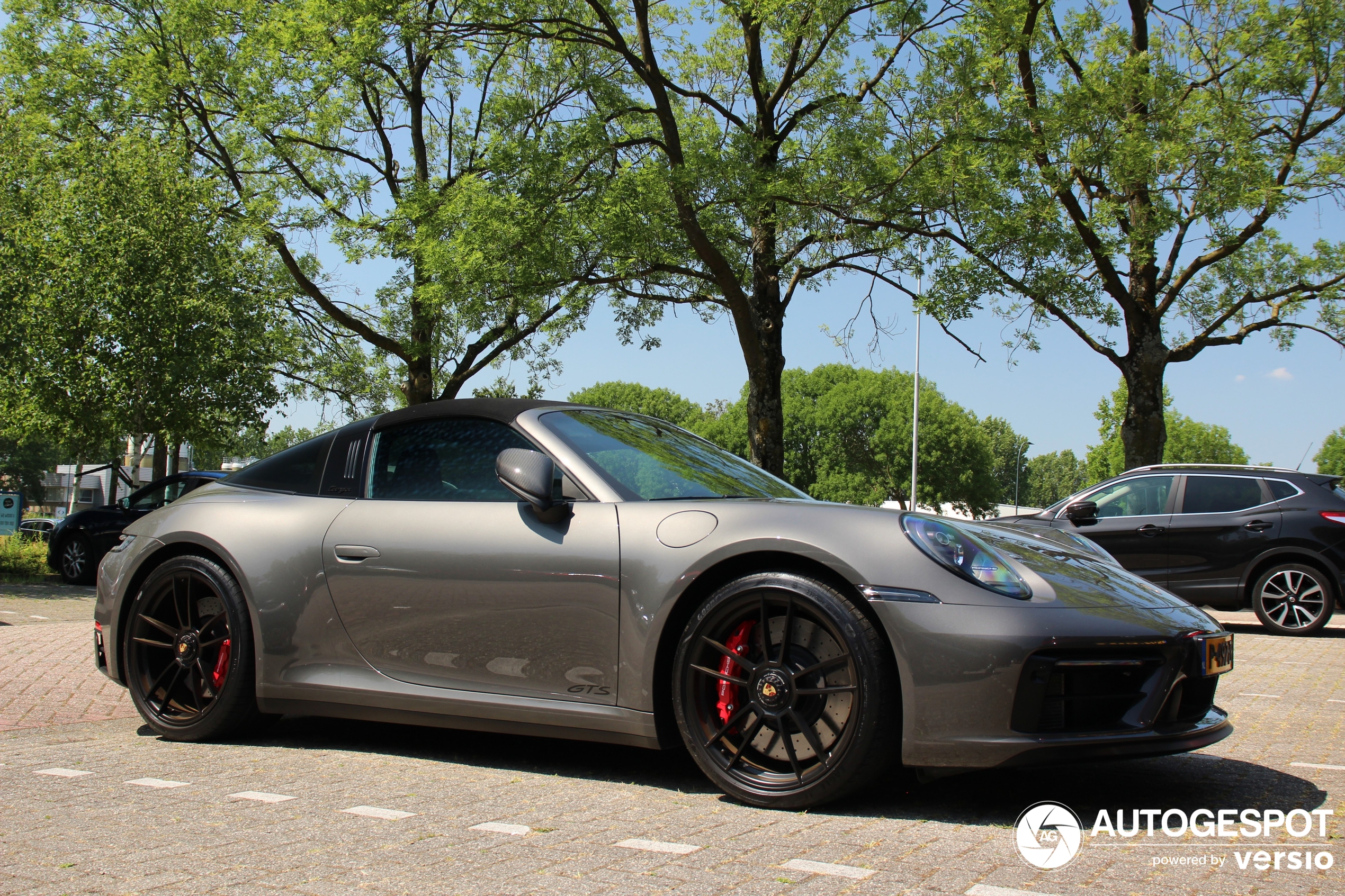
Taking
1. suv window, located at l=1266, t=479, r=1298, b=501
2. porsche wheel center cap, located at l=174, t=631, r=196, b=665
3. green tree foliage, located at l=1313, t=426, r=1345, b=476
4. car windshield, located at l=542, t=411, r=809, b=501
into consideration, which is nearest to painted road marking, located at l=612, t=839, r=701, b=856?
car windshield, located at l=542, t=411, r=809, b=501

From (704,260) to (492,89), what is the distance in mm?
10734

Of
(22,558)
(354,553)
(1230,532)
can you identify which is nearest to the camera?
(354,553)

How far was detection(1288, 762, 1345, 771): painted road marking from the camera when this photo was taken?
12.8ft

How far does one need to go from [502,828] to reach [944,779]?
1675 mm

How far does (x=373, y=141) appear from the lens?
24.2 meters

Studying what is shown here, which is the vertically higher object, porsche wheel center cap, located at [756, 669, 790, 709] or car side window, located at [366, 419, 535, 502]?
car side window, located at [366, 419, 535, 502]

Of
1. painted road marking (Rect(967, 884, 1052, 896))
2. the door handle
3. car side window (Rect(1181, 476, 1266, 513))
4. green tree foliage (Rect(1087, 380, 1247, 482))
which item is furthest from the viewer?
green tree foliage (Rect(1087, 380, 1247, 482))

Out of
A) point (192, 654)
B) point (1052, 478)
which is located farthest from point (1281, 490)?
point (1052, 478)

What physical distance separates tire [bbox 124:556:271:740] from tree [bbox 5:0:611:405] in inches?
439

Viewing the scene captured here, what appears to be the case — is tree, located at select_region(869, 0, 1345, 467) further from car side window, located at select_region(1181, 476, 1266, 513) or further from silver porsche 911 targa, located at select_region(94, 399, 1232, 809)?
silver porsche 911 targa, located at select_region(94, 399, 1232, 809)

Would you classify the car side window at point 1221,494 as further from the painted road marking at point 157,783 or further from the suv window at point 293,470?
the painted road marking at point 157,783

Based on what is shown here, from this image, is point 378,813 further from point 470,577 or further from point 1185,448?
point 1185,448

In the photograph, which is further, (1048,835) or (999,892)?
(1048,835)

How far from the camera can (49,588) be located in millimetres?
15328
